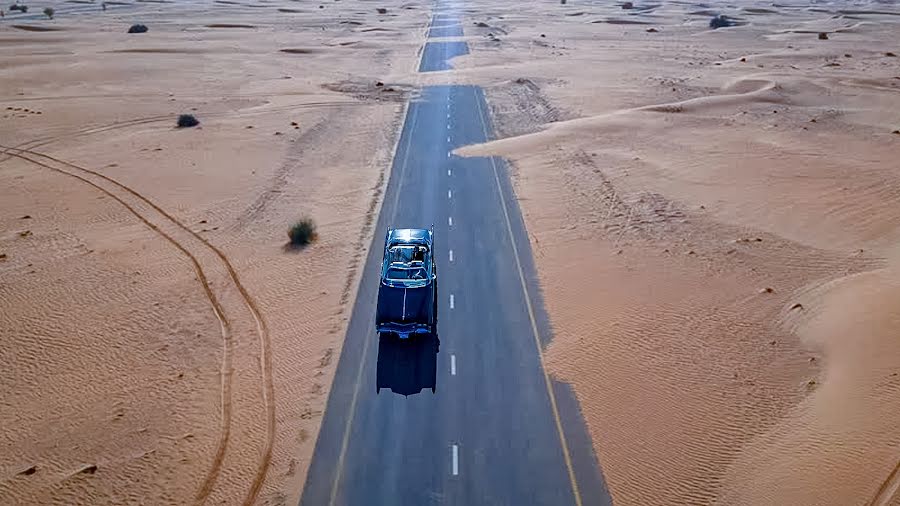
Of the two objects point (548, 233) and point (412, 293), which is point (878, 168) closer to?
point (548, 233)

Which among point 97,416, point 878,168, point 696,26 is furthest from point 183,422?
point 696,26

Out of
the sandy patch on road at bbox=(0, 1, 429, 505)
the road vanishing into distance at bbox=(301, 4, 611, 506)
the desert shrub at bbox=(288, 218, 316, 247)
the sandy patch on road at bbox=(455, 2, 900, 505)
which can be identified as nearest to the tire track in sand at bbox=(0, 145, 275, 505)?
the sandy patch on road at bbox=(0, 1, 429, 505)

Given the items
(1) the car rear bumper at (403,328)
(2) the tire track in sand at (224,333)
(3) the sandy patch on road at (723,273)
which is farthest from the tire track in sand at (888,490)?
(2) the tire track in sand at (224,333)

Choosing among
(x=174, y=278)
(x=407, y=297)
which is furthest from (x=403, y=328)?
(x=174, y=278)

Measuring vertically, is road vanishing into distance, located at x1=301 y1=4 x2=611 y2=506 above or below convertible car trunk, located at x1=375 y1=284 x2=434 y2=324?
below

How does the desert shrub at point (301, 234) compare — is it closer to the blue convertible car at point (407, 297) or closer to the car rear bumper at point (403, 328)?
the blue convertible car at point (407, 297)

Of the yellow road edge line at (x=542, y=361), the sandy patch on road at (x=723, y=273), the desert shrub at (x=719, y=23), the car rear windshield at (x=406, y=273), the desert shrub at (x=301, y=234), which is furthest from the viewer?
the desert shrub at (x=719, y=23)

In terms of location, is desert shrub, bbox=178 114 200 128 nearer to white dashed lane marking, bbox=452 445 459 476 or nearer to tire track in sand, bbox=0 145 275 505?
tire track in sand, bbox=0 145 275 505
